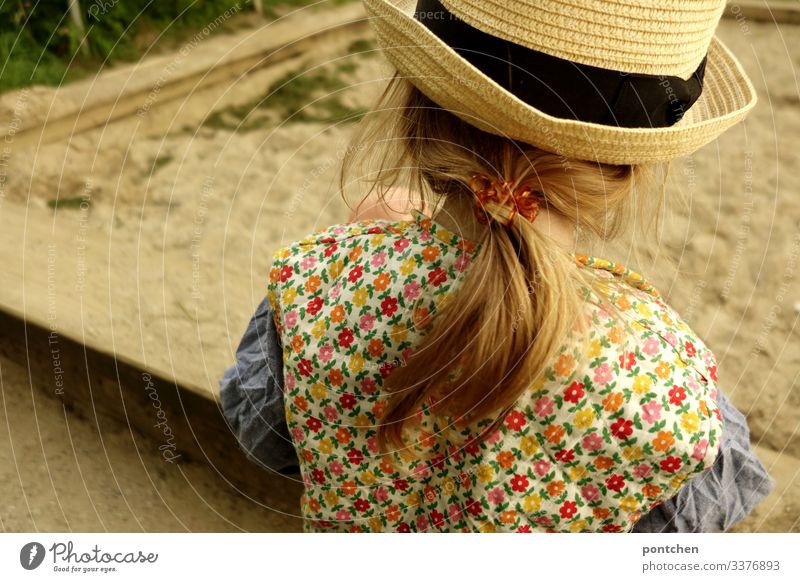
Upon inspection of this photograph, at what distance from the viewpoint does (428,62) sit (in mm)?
778

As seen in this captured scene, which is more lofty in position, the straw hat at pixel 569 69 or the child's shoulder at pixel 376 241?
the straw hat at pixel 569 69

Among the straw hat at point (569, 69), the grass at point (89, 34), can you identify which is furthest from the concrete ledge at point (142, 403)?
the grass at point (89, 34)

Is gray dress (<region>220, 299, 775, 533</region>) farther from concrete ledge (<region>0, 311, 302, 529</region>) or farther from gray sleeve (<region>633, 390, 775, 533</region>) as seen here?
concrete ledge (<region>0, 311, 302, 529</region>)

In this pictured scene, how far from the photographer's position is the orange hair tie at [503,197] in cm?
72

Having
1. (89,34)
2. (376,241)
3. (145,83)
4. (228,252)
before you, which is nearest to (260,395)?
(376,241)

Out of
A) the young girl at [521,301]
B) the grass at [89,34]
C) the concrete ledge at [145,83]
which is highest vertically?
the young girl at [521,301]

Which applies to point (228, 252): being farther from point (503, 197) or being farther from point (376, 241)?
point (503, 197)

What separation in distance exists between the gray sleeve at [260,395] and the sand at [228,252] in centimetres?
42

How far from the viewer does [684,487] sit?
2.79 ft

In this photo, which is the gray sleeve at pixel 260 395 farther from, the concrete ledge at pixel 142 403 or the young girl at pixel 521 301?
the concrete ledge at pixel 142 403

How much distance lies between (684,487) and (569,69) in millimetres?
433

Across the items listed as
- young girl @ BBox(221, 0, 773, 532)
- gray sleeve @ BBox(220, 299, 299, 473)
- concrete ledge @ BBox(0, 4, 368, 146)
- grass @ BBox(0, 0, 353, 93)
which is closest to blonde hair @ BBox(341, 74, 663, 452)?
young girl @ BBox(221, 0, 773, 532)

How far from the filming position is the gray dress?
0.87m

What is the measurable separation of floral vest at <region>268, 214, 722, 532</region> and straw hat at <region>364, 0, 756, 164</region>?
11 cm
